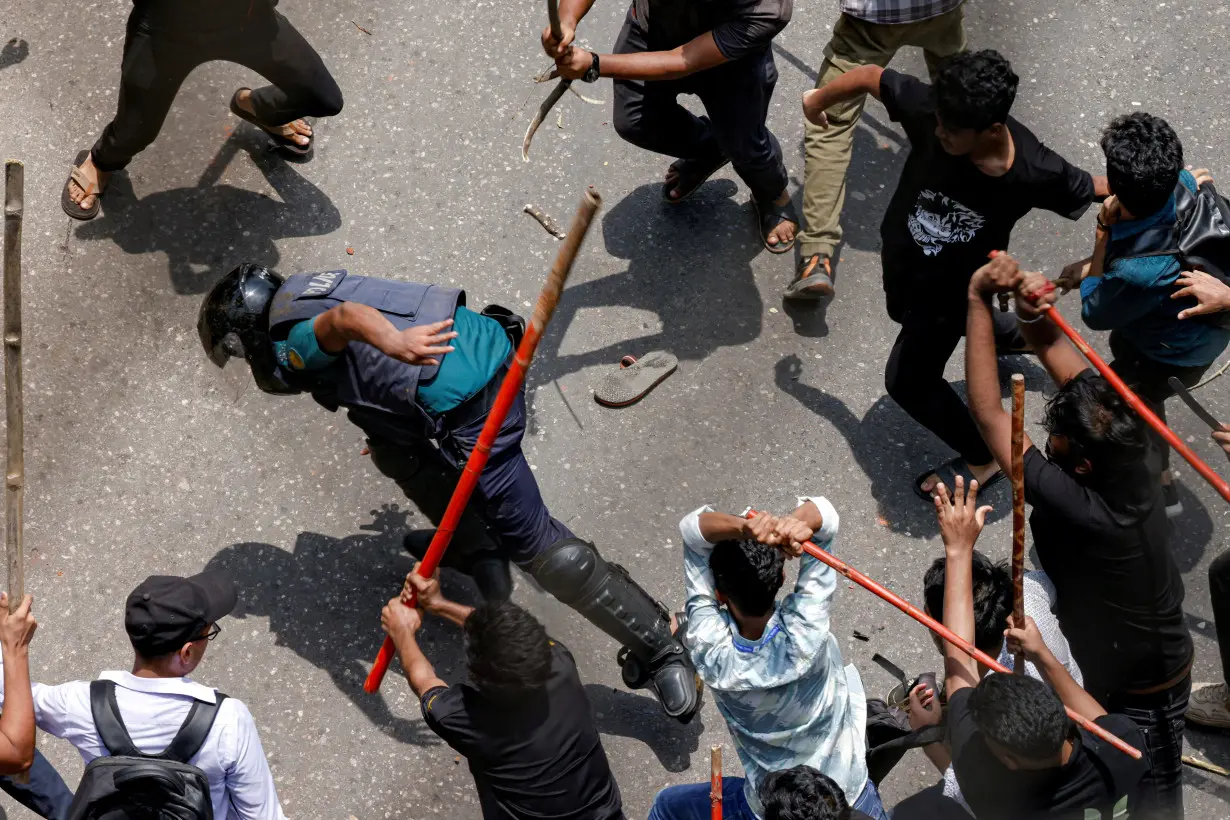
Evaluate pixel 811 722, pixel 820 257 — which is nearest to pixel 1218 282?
pixel 820 257

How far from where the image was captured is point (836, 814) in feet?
9.52

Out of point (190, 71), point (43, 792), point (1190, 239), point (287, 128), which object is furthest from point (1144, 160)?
point (43, 792)

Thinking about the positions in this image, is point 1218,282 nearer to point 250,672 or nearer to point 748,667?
point 748,667

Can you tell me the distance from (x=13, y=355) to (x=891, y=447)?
125 inches

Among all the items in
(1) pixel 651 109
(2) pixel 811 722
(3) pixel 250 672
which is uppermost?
(1) pixel 651 109

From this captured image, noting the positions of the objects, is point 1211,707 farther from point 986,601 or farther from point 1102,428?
point 1102,428

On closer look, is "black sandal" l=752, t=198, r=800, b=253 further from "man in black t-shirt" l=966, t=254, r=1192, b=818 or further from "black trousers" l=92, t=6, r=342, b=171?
"black trousers" l=92, t=6, r=342, b=171

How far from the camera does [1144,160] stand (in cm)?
374

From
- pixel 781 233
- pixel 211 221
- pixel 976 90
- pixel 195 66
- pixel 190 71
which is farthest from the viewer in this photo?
pixel 211 221

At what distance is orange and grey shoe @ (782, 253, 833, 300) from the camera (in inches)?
198

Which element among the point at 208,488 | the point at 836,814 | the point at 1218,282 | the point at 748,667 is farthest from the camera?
the point at 208,488

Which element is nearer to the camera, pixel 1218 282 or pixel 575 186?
pixel 1218 282

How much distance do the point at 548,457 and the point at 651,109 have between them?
146 centimetres

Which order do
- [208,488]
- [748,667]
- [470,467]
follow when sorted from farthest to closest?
[208,488] < [470,467] < [748,667]
